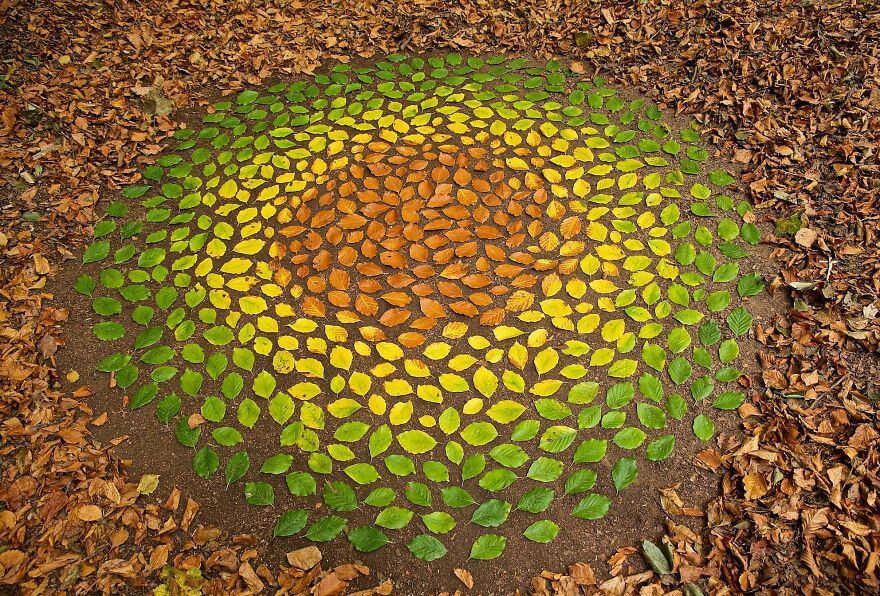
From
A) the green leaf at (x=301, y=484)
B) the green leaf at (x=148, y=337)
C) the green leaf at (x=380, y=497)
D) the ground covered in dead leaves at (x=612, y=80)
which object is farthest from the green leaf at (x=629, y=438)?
the green leaf at (x=148, y=337)

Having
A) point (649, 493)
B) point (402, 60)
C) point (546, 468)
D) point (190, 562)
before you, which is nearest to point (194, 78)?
point (402, 60)

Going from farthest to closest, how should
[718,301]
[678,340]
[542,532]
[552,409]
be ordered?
[718,301]
[678,340]
[552,409]
[542,532]

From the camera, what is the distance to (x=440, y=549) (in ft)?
7.53

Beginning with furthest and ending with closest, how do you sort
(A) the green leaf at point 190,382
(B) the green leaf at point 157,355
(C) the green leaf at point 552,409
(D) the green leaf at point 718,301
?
(D) the green leaf at point 718,301, (B) the green leaf at point 157,355, (A) the green leaf at point 190,382, (C) the green leaf at point 552,409

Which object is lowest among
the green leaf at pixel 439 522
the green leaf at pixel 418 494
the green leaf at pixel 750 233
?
the green leaf at pixel 439 522

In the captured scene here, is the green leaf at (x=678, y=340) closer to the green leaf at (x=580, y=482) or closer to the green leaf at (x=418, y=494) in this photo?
the green leaf at (x=580, y=482)

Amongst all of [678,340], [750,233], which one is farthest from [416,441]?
[750,233]

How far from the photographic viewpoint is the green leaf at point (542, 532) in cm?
231

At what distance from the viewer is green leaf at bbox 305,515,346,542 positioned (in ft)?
7.59

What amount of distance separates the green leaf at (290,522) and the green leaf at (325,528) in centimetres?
5

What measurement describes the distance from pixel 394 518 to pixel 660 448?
4.09 ft

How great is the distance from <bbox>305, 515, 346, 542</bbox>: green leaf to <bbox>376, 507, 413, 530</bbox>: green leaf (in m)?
0.16

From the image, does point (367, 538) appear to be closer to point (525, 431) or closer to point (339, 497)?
point (339, 497)

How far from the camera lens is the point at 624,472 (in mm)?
2467
